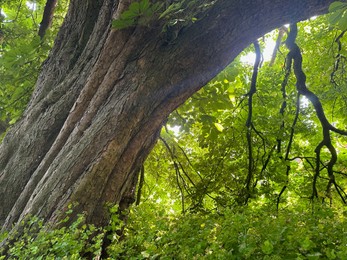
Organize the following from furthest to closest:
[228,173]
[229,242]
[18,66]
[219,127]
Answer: [219,127]
[228,173]
[18,66]
[229,242]

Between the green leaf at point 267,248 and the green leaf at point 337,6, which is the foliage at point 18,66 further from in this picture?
the green leaf at point 267,248

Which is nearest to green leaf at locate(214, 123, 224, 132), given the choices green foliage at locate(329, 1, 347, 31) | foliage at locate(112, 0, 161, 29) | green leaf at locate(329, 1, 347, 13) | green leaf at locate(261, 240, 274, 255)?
foliage at locate(112, 0, 161, 29)

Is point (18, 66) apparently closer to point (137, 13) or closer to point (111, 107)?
point (111, 107)

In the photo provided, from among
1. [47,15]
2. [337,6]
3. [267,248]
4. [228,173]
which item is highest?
[47,15]

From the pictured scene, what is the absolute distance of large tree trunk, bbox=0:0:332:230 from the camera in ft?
8.17

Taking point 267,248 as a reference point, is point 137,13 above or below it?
above

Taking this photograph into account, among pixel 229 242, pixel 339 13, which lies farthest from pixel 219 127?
pixel 229 242

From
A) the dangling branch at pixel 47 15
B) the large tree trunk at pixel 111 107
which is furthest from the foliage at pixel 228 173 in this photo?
the dangling branch at pixel 47 15

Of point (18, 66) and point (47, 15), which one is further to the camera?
point (47, 15)

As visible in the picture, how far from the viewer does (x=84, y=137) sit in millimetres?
2584

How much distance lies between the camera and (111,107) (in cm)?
266

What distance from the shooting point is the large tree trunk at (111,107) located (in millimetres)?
2490

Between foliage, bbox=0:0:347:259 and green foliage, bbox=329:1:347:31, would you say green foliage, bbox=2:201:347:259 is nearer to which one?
foliage, bbox=0:0:347:259

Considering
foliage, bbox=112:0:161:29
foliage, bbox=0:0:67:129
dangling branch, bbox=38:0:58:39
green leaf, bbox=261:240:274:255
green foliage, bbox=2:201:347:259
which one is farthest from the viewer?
dangling branch, bbox=38:0:58:39
